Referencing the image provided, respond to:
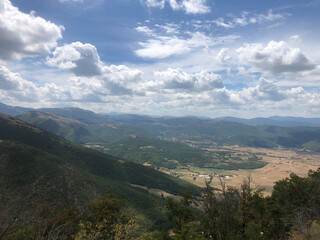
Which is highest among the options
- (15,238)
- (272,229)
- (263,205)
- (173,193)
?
(263,205)

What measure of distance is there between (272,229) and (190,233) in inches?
772

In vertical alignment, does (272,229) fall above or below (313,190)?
below

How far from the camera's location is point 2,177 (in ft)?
338

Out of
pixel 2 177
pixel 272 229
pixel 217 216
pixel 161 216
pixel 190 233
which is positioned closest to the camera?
pixel 190 233

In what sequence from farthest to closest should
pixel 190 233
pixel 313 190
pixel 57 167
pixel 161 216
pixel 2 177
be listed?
pixel 57 167
pixel 161 216
pixel 2 177
pixel 313 190
pixel 190 233

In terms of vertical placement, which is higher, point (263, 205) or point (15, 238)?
point (263, 205)

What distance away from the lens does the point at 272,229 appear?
39.9 m

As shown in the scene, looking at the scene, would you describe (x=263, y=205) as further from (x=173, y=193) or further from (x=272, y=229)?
(x=173, y=193)

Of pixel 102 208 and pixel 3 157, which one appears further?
pixel 3 157

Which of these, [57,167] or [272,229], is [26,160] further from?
[272,229]

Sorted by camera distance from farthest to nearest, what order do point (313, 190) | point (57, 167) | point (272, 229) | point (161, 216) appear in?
point (57, 167)
point (161, 216)
point (313, 190)
point (272, 229)

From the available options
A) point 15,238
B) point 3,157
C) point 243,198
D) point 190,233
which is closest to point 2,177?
point 3,157

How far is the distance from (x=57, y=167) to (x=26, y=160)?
1991 cm

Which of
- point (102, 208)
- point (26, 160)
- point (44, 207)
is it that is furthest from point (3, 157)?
point (102, 208)
